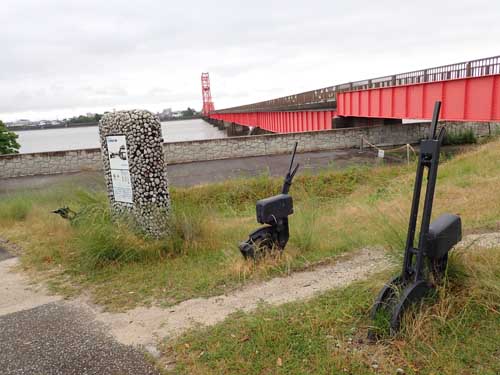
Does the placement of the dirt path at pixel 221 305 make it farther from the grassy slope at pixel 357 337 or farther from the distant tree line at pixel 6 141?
the distant tree line at pixel 6 141

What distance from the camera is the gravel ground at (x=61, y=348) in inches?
125

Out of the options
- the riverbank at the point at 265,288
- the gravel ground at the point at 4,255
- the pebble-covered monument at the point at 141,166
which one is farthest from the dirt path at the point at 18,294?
the pebble-covered monument at the point at 141,166

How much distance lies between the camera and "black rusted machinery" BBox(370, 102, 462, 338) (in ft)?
9.55

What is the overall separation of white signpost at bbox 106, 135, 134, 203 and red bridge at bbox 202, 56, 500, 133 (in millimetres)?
12764

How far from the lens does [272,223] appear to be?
197 inches

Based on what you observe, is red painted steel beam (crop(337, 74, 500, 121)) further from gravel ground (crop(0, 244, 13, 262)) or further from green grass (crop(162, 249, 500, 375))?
gravel ground (crop(0, 244, 13, 262))

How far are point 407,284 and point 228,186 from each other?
11125 millimetres

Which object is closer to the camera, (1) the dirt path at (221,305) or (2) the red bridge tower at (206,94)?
(1) the dirt path at (221,305)

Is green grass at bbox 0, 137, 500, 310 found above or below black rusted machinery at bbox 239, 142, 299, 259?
below

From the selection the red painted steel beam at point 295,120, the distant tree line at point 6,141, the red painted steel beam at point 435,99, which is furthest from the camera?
the red painted steel beam at point 295,120

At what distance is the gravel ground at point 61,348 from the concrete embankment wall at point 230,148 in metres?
17.7

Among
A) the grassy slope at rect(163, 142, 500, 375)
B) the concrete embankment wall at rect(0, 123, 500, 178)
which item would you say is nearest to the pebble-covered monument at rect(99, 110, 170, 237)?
the grassy slope at rect(163, 142, 500, 375)

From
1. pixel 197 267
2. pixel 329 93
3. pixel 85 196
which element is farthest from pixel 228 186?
pixel 329 93

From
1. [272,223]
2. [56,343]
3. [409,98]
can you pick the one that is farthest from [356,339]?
[409,98]
